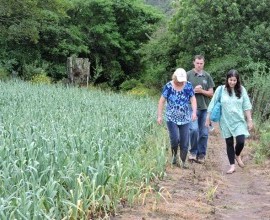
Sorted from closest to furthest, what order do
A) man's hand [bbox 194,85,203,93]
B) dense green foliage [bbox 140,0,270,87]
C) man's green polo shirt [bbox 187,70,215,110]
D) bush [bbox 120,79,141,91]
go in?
man's hand [bbox 194,85,203,93], man's green polo shirt [bbox 187,70,215,110], dense green foliage [bbox 140,0,270,87], bush [bbox 120,79,141,91]

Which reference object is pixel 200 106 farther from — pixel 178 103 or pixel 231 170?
pixel 231 170

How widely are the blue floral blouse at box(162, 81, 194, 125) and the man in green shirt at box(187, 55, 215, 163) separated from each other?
0.67 meters

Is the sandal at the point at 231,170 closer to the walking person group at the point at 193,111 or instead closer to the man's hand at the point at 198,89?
the walking person group at the point at 193,111

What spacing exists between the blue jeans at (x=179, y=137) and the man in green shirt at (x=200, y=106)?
0.59 metres

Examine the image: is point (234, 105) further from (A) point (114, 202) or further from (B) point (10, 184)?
(B) point (10, 184)

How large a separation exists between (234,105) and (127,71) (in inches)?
1088

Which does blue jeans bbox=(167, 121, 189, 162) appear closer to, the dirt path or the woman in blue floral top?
the woman in blue floral top

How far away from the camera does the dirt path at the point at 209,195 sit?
4.98 m

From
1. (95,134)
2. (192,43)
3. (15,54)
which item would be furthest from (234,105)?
(15,54)

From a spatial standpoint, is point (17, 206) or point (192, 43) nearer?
point (17, 206)

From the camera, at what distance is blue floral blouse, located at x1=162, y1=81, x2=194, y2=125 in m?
7.44

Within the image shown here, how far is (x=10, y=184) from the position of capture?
173 inches

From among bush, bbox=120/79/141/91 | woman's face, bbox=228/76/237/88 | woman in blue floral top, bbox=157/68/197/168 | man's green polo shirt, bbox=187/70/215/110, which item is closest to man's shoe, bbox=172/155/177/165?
woman in blue floral top, bbox=157/68/197/168

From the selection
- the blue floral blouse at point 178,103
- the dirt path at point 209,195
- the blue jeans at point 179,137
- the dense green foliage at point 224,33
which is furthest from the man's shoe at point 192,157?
the dense green foliage at point 224,33
